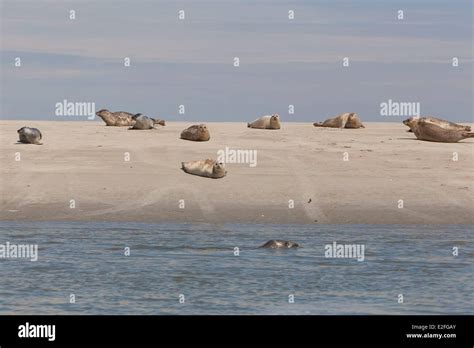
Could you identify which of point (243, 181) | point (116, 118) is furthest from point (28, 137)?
point (243, 181)

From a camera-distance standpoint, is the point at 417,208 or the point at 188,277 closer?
the point at 188,277

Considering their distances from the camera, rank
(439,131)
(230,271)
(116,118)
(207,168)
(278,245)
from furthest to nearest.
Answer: (116,118)
(439,131)
(207,168)
(278,245)
(230,271)

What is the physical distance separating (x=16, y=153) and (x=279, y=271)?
11.9 m

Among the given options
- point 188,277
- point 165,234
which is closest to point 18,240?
point 165,234

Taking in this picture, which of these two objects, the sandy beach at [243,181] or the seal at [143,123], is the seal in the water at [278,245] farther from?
the seal at [143,123]

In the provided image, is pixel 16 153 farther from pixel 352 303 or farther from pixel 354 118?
pixel 352 303

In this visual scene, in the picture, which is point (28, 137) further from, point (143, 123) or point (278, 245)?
point (278, 245)

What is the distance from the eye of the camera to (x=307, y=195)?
2359cm

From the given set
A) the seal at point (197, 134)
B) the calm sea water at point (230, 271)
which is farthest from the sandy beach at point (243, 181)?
the calm sea water at point (230, 271)

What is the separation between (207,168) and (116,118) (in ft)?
33.1

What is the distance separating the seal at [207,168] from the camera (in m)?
→ 24.6

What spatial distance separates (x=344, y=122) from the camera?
112 feet

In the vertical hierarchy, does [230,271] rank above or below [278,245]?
below

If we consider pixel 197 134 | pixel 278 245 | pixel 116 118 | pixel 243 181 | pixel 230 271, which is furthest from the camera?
pixel 116 118
